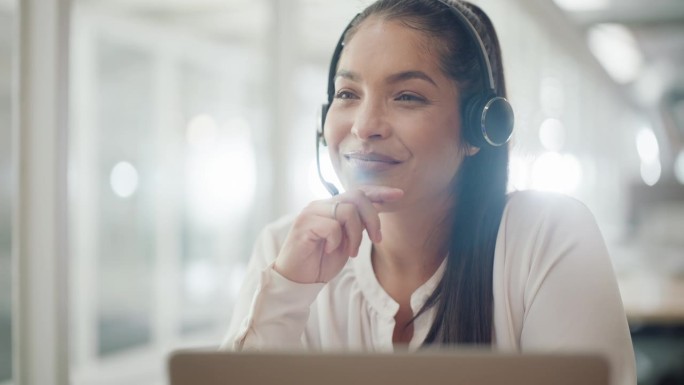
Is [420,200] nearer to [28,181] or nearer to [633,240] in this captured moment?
[28,181]

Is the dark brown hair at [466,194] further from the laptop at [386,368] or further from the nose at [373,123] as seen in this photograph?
the laptop at [386,368]

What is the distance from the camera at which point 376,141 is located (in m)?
0.98

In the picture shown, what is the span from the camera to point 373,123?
3.19 ft

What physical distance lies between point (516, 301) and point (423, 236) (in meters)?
0.18

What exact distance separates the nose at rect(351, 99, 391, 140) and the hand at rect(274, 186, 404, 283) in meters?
0.08

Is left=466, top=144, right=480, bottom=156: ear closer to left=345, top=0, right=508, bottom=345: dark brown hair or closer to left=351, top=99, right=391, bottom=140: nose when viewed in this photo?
left=345, top=0, right=508, bottom=345: dark brown hair

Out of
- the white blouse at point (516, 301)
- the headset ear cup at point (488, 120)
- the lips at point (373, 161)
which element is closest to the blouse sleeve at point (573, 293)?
the white blouse at point (516, 301)

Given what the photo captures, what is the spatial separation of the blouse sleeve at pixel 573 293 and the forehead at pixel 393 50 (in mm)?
283

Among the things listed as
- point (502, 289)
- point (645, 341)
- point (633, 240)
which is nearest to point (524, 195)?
point (502, 289)

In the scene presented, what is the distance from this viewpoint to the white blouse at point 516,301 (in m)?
0.91

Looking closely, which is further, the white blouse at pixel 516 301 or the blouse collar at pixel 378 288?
the blouse collar at pixel 378 288

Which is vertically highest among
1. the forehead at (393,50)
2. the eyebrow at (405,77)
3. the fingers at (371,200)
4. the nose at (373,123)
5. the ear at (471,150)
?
the forehead at (393,50)

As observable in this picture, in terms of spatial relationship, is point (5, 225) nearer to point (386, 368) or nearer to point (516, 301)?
point (516, 301)

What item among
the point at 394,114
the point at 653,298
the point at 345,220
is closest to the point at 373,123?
the point at 394,114
